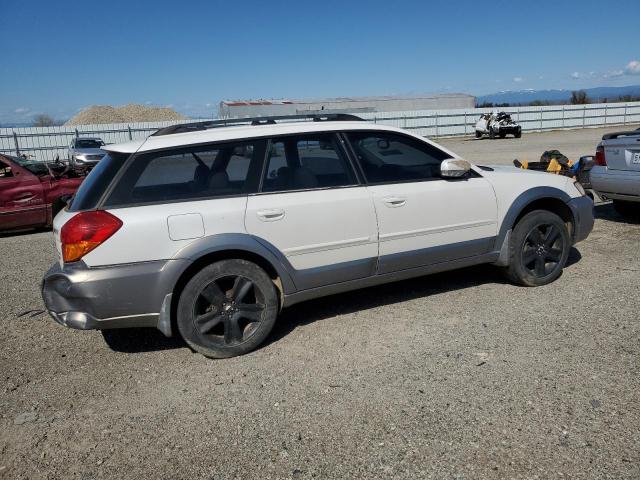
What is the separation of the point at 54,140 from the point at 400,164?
1099 inches

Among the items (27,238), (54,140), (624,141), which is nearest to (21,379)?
(27,238)

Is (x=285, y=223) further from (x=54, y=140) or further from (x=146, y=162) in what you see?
(x=54, y=140)

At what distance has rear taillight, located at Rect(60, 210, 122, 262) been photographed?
355 centimetres

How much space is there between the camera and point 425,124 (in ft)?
116

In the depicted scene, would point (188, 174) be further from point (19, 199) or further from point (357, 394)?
point (19, 199)

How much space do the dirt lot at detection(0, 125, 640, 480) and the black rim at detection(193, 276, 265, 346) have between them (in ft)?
0.66

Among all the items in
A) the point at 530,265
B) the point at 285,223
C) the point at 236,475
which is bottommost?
the point at 236,475

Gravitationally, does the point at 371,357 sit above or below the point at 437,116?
below

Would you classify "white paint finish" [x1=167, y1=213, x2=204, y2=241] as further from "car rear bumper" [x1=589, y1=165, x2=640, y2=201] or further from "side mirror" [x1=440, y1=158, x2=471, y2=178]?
"car rear bumper" [x1=589, y1=165, x2=640, y2=201]

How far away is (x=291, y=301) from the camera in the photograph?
4156 mm

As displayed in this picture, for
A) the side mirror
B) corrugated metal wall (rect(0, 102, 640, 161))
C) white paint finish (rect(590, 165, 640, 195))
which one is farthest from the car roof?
corrugated metal wall (rect(0, 102, 640, 161))

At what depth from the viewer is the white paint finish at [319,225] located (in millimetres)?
3953

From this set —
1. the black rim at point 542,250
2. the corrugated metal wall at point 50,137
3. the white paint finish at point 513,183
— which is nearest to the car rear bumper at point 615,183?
the white paint finish at point 513,183

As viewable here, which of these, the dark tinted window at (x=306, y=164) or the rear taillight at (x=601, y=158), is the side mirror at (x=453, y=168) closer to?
the dark tinted window at (x=306, y=164)
